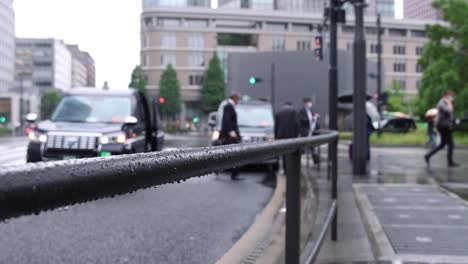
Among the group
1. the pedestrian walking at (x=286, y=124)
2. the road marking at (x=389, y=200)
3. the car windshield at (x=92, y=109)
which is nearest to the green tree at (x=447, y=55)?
the pedestrian walking at (x=286, y=124)

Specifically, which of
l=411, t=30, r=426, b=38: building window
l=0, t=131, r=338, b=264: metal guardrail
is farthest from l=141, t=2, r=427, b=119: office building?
l=0, t=131, r=338, b=264: metal guardrail

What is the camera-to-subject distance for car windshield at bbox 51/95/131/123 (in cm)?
1086

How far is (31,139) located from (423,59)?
3257 cm

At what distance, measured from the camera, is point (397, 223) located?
5648 mm

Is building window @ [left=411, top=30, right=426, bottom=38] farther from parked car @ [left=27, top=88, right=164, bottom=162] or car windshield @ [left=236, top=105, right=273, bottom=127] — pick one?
parked car @ [left=27, top=88, right=164, bottom=162]

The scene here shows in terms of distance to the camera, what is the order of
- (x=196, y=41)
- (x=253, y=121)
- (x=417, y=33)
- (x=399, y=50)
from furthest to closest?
(x=417, y=33), (x=399, y=50), (x=196, y=41), (x=253, y=121)

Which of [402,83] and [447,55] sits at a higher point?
[402,83]

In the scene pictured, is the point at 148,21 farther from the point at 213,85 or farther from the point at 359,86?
the point at 359,86

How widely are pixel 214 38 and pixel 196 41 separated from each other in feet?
10.4

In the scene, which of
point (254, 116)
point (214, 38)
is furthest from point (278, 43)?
point (254, 116)

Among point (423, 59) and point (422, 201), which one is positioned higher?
point (423, 59)

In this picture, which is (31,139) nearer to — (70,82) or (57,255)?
(57,255)

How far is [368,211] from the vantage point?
636 cm

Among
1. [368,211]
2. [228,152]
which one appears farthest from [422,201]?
[228,152]
